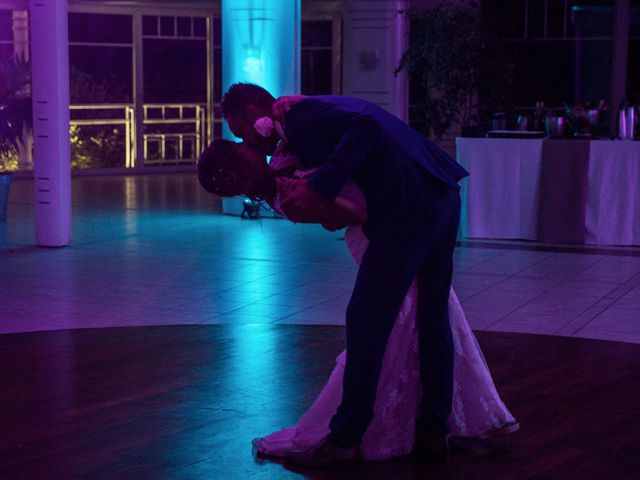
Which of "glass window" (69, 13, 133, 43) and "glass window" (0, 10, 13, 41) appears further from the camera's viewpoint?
"glass window" (69, 13, 133, 43)

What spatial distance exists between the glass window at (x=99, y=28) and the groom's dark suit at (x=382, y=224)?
1325 centimetres

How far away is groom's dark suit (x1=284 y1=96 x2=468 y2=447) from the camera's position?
3246 mm

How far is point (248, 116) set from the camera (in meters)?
3.36

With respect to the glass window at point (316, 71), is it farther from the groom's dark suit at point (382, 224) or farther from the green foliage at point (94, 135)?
the groom's dark suit at point (382, 224)

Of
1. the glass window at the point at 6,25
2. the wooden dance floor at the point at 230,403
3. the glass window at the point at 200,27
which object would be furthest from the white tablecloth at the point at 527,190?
the glass window at the point at 200,27

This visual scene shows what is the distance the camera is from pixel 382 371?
11.4 feet

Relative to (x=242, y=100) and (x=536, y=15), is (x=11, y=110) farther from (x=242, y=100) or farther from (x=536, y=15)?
(x=536, y=15)

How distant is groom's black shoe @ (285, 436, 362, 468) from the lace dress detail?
31mm

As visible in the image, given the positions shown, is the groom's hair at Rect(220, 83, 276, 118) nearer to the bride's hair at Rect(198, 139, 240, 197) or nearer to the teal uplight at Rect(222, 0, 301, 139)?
the bride's hair at Rect(198, 139, 240, 197)

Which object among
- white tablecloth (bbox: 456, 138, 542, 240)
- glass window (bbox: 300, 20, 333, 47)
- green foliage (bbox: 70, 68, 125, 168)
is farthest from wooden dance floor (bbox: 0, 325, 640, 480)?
glass window (bbox: 300, 20, 333, 47)

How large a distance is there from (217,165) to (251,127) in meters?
0.17

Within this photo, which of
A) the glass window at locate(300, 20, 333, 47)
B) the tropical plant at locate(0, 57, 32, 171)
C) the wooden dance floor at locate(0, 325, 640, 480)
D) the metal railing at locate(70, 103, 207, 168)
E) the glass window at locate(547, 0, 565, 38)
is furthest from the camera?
the glass window at locate(300, 20, 333, 47)

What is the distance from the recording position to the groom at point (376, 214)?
321cm

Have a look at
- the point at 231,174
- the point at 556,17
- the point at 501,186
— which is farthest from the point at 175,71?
the point at 231,174
